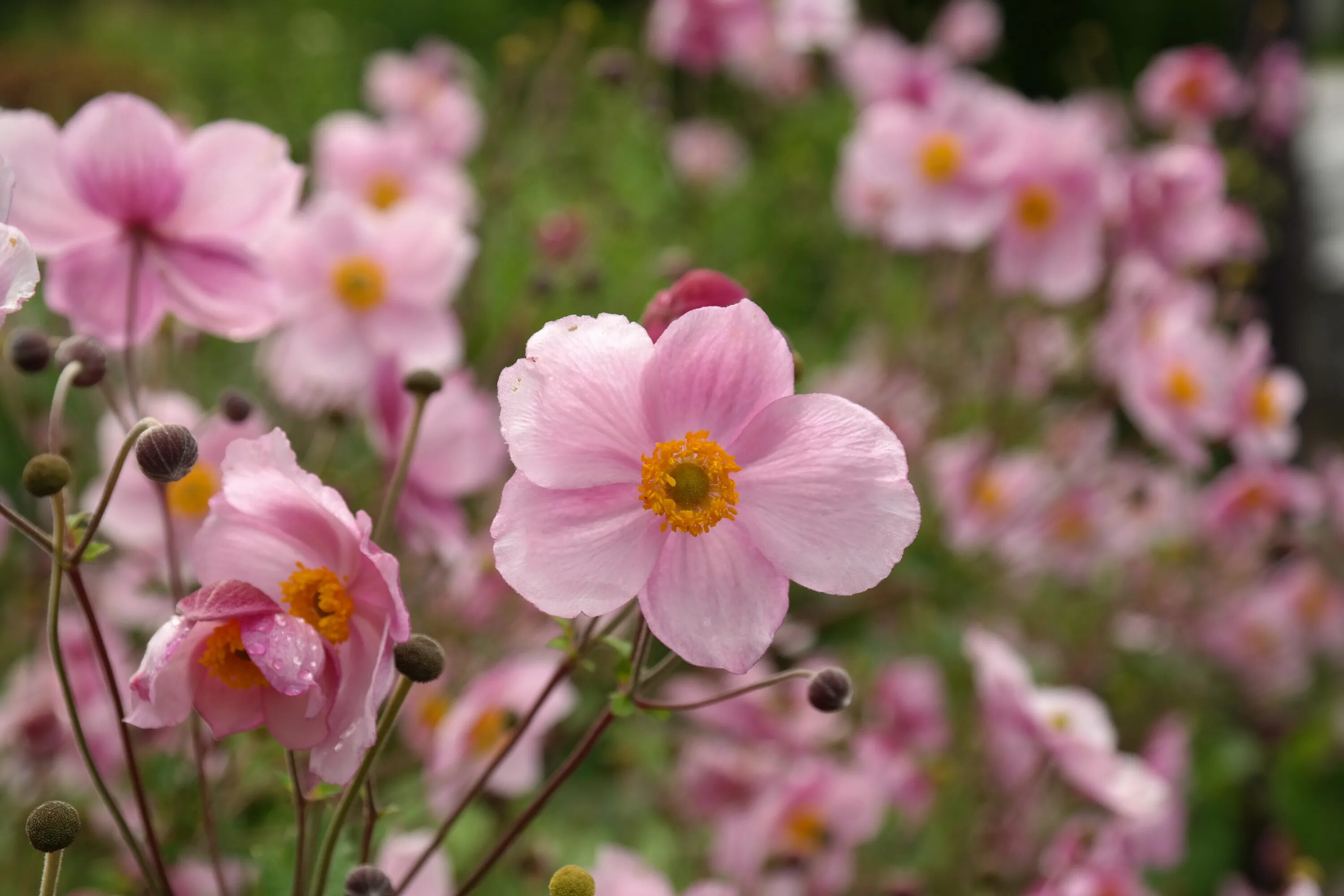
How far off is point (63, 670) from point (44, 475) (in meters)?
0.11

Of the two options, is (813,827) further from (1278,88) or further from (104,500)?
(1278,88)

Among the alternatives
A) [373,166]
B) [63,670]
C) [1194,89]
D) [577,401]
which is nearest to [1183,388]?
[1194,89]

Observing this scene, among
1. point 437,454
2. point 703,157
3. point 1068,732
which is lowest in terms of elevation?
point 703,157

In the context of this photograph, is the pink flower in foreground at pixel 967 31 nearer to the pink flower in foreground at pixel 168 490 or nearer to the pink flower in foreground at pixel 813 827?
the pink flower in foreground at pixel 813 827

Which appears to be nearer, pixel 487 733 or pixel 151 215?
pixel 151 215

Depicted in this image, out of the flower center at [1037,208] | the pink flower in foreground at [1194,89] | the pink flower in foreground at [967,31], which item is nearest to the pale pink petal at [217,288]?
the flower center at [1037,208]

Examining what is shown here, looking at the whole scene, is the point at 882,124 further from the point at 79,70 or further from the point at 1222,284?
the point at 79,70

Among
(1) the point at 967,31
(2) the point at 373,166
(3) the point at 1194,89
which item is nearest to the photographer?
(2) the point at 373,166

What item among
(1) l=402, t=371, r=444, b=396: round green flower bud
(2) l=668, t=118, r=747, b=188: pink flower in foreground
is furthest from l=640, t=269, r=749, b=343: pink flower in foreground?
(2) l=668, t=118, r=747, b=188: pink flower in foreground

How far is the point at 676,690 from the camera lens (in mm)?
1918

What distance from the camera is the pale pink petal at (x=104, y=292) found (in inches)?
38.3

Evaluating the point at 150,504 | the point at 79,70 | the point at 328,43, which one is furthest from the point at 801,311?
the point at 79,70

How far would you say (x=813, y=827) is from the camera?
1.45 m

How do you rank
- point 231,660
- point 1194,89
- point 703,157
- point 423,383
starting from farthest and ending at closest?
point 703,157, point 1194,89, point 423,383, point 231,660
